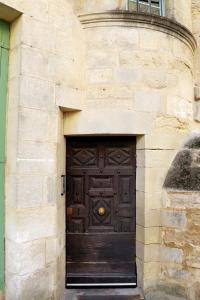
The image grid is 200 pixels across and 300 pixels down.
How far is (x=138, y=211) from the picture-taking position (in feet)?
10.3

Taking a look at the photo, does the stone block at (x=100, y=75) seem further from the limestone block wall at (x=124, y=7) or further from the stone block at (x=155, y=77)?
the limestone block wall at (x=124, y=7)

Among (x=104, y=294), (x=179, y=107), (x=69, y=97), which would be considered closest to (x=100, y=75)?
(x=69, y=97)

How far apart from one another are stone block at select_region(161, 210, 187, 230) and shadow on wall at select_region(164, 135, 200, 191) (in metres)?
0.27

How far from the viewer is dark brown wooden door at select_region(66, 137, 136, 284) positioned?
10.5 feet

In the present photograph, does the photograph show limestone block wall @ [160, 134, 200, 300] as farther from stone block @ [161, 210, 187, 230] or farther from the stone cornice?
the stone cornice

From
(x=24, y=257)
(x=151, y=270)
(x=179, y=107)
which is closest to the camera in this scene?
A: (x=24, y=257)

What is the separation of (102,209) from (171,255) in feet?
2.99

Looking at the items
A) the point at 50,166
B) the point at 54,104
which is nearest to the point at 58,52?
the point at 54,104

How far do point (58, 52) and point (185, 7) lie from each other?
6.25 feet

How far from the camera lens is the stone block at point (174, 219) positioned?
2.97 meters

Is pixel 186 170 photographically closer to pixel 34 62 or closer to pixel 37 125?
pixel 37 125

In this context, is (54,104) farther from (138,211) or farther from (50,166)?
(138,211)

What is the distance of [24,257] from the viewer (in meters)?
2.48

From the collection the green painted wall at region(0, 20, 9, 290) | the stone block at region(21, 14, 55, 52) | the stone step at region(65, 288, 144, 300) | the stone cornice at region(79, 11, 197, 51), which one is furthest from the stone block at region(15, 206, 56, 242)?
the stone cornice at region(79, 11, 197, 51)
